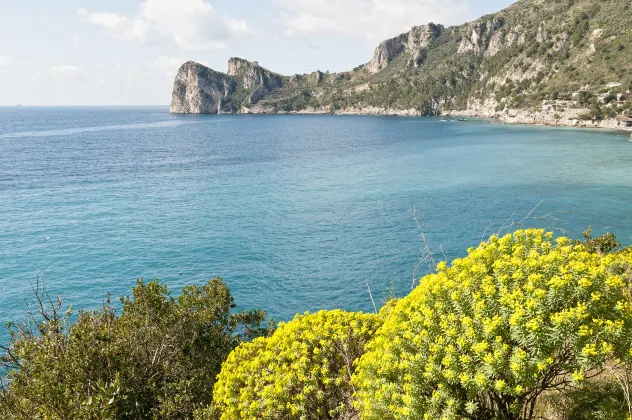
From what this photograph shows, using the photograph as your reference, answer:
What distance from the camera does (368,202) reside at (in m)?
61.8

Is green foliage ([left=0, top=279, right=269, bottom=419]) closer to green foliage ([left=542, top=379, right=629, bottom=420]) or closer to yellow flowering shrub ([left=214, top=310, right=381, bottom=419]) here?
yellow flowering shrub ([left=214, top=310, right=381, bottom=419])

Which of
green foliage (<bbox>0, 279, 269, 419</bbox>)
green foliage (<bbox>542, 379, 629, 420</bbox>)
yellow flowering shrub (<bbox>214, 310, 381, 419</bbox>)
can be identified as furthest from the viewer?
yellow flowering shrub (<bbox>214, 310, 381, 419</bbox>)

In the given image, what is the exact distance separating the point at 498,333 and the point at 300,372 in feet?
18.1

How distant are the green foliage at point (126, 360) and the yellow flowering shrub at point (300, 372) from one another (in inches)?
A: 101

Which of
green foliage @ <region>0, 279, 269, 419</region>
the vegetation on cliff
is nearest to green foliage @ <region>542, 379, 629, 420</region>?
the vegetation on cliff

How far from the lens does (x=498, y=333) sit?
8.41m

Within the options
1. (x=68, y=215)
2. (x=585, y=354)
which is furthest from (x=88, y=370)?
(x=68, y=215)

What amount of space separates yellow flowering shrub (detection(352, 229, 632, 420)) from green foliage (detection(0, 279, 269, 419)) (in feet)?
22.3

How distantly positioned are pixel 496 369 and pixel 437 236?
4027cm

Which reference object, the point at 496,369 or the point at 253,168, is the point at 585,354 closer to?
the point at 496,369

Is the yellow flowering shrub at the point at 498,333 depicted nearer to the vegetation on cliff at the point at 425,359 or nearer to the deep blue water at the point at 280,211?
the vegetation on cliff at the point at 425,359

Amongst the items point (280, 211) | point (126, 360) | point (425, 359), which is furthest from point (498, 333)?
point (280, 211)

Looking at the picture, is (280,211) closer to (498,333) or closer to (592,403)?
(592,403)

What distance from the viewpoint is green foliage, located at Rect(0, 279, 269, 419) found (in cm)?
1127
